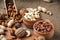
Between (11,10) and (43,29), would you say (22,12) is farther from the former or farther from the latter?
(43,29)

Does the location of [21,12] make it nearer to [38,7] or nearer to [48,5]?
[38,7]

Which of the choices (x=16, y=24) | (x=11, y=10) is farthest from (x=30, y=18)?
(x=11, y=10)

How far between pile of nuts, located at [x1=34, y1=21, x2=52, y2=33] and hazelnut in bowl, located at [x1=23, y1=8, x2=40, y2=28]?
6 cm

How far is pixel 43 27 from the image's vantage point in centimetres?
153

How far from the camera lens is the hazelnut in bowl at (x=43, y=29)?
1.50m

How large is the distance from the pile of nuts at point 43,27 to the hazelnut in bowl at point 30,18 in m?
0.06

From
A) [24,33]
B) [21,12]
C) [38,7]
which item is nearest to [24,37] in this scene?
[24,33]

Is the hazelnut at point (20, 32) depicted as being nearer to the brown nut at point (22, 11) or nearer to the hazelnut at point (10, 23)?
the hazelnut at point (10, 23)

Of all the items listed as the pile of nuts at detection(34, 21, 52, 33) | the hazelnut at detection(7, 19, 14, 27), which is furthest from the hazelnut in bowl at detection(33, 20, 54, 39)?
the hazelnut at detection(7, 19, 14, 27)

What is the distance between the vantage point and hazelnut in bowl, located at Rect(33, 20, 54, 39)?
4.91 ft

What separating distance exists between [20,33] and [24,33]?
3 cm

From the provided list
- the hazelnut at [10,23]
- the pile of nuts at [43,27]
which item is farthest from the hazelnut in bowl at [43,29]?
the hazelnut at [10,23]

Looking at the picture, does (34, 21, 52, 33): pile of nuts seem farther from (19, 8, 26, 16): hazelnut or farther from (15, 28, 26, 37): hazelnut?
(19, 8, 26, 16): hazelnut

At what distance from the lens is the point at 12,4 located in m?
1.88
